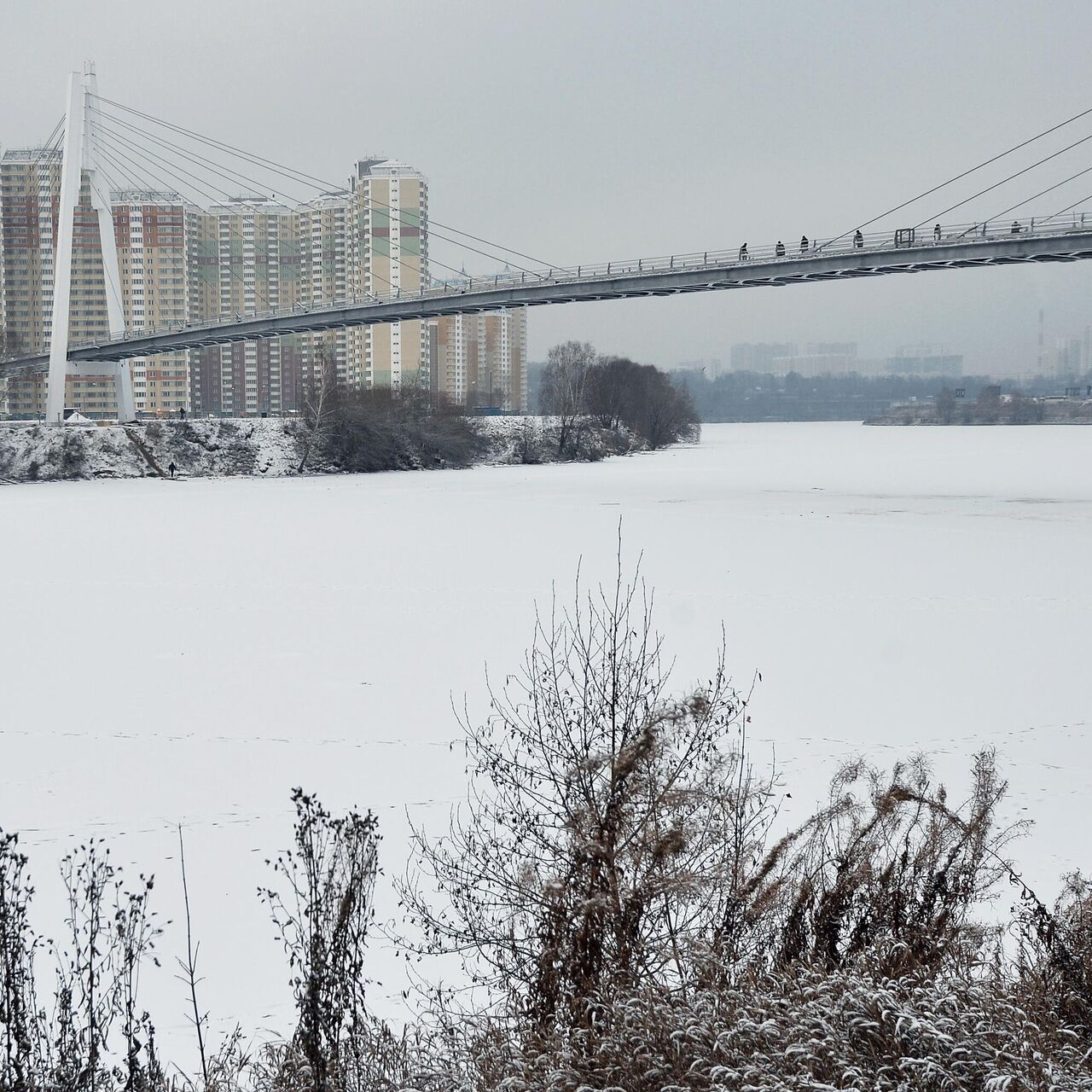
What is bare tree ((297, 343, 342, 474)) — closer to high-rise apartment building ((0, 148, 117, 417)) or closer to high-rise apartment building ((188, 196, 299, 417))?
high-rise apartment building ((0, 148, 117, 417))

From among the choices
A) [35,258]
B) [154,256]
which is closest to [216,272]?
[154,256]

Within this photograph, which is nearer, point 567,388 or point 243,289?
point 567,388

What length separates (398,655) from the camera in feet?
37.3

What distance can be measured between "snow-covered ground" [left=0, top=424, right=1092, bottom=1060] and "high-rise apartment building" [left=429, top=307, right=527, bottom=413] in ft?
123

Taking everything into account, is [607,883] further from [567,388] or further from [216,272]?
[216,272]

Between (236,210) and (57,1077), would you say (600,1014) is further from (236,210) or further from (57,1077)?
(236,210)

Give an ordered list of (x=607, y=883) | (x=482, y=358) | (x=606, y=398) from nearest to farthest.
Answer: (x=607, y=883) → (x=606, y=398) → (x=482, y=358)

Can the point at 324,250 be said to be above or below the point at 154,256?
above

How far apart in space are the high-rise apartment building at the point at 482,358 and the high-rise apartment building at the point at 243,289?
970 cm

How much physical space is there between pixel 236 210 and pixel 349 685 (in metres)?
64.7

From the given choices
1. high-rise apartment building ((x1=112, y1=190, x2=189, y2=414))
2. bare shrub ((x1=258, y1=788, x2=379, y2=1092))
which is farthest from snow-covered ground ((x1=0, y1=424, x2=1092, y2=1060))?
high-rise apartment building ((x1=112, y1=190, x2=189, y2=414))

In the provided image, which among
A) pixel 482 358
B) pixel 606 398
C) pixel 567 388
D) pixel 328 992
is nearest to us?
pixel 328 992

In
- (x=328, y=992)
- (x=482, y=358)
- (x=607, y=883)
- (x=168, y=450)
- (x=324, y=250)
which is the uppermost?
(x=324, y=250)

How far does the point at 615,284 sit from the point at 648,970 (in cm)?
3694
